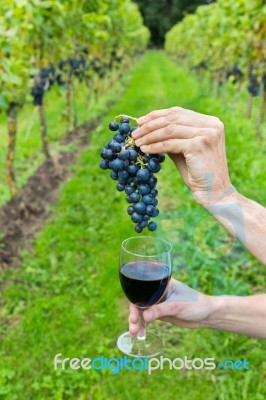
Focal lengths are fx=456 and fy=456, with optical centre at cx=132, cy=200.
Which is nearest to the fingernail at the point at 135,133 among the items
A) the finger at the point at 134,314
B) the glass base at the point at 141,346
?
the finger at the point at 134,314

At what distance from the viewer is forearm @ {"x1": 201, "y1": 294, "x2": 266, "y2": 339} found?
1971mm

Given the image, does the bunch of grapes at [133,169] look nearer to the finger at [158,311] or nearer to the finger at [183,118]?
the finger at [183,118]

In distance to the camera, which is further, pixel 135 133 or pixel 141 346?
pixel 141 346

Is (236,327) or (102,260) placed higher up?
(236,327)

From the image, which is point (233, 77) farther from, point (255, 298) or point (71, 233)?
point (255, 298)

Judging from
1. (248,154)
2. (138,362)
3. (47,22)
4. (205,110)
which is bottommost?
(205,110)

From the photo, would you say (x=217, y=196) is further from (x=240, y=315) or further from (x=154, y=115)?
(x=240, y=315)

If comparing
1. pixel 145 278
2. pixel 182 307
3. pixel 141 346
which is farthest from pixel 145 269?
pixel 141 346

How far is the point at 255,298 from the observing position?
2002 mm

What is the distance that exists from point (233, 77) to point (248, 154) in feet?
16.5

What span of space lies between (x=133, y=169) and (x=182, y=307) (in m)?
0.78

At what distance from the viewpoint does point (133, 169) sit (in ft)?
4.84

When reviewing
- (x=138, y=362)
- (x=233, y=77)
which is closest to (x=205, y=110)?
(x=233, y=77)

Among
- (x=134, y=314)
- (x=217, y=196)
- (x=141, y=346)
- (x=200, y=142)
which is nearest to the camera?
(x=200, y=142)
